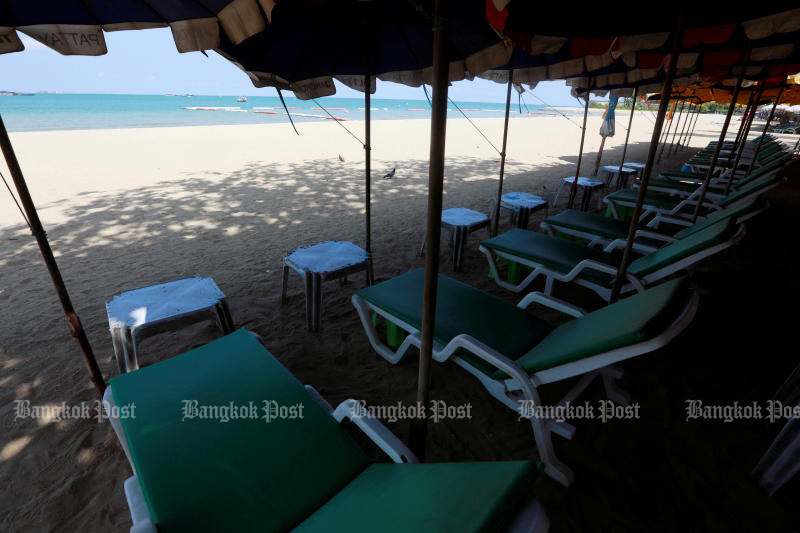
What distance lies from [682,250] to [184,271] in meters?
5.24

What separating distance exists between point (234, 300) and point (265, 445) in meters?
2.53

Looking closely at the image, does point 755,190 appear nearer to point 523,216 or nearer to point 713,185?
point 523,216

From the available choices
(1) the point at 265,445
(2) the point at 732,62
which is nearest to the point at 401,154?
(2) the point at 732,62

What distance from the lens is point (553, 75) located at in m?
4.93

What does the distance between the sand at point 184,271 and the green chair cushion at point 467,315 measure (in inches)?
20.1

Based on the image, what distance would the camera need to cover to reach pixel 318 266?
3248 millimetres

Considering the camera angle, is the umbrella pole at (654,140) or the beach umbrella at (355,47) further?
the beach umbrella at (355,47)

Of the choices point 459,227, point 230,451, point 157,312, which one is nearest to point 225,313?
point 157,312

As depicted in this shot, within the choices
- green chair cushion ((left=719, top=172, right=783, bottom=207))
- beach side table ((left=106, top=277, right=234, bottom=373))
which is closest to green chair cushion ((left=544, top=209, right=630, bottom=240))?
green chair cushion ((left=719, top=172, right=783, bottom=207))

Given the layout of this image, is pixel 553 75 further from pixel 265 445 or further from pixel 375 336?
pixel 265 445

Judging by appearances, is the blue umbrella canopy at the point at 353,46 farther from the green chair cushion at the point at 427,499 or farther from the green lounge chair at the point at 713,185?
the green lounge chair at the point at 713,185

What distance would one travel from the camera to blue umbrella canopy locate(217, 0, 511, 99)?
2973mm

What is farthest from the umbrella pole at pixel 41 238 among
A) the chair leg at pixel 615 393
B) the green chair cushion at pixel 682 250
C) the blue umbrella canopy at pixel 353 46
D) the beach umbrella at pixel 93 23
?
the green chair cushion at pixel 682 250

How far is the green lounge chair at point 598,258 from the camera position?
278cm
